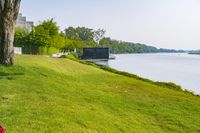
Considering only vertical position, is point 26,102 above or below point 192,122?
above

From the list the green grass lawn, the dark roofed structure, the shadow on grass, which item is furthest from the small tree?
the dark roofed structure

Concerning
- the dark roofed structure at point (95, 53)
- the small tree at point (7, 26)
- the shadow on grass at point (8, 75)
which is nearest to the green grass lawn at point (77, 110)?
the shadow on grass at point (8, 75)

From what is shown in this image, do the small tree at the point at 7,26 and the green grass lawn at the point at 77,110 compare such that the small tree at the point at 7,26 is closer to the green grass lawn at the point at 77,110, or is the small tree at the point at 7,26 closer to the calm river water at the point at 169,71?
the green grass lawn at the point at 77,110

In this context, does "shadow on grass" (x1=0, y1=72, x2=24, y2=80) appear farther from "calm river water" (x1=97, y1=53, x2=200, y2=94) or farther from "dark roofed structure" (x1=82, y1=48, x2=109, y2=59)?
"dark roofed structure" (x1=82, y1=48, x2=109, y2=59)

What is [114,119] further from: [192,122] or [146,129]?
[192,122]

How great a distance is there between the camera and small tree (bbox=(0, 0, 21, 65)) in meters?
13.9

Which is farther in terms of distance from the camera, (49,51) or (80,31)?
(80,31)

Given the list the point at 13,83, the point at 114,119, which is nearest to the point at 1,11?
the point at 13,83

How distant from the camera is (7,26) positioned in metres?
14.1

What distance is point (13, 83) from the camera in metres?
11.2

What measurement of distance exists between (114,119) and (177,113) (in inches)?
122

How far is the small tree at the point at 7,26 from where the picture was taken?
45.7ft

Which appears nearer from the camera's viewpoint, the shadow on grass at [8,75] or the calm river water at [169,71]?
the shadow on grass at [8,75]

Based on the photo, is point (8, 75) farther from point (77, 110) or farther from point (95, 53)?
point (95, 53)
